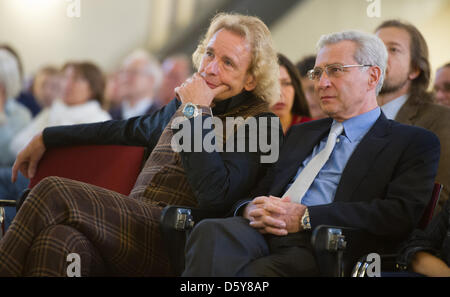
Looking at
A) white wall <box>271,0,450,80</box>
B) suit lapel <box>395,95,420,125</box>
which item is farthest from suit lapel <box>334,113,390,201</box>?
white wall <box>271,0,450,80</box>

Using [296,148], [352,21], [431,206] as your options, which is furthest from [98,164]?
[352,21]

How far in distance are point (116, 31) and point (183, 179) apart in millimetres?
4207

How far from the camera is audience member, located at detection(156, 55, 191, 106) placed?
18.5 feet

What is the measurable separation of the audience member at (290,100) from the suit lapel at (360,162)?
1319 millimetres

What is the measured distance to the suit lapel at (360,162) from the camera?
7.21ft

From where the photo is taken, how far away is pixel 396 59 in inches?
127

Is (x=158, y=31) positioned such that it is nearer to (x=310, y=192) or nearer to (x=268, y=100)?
(x=268, y=100)

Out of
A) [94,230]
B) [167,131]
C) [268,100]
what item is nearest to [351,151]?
[268,100]

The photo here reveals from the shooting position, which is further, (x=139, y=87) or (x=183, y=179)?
(x=139, y=87)

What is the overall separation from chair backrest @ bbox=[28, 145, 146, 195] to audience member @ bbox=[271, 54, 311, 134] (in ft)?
3.55

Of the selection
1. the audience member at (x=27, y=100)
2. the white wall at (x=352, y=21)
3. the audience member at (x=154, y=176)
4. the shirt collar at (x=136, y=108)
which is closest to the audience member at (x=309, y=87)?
the audience member at (x=154, y=176)

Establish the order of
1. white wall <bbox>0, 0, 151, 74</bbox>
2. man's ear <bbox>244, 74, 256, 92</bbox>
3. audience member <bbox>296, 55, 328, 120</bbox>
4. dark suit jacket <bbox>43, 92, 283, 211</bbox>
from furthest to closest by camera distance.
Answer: white wall <bbox>0, 0, 151, 74</bbox>
audience member <bbox>296, 55, 328, 120</bbox>
man's ear <bbox>244, 74, 256, 92</bbox>
dark suit jacket <bbox>43, 92, 283, 211</bbox>

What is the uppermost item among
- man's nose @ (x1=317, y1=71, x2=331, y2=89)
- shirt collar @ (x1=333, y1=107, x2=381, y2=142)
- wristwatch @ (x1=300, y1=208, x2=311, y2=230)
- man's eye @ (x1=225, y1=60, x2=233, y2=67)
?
man's eye @ (x1=225, y1=60, x2=233, y2=67)

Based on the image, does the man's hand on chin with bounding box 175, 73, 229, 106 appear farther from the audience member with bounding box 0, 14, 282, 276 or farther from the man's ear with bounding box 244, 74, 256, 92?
the man's ear with bounding box 244, 74, 256, 92
